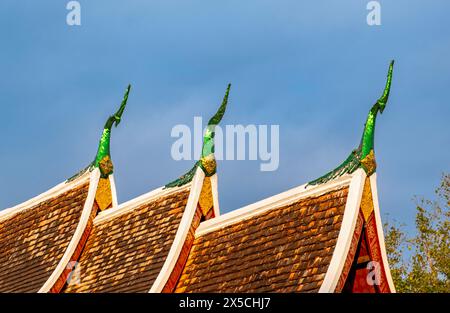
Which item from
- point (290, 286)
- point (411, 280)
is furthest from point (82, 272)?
point (411, 280)

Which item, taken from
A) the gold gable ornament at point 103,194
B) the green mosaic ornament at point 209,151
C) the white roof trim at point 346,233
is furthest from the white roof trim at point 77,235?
the white roof trim at point 346,233

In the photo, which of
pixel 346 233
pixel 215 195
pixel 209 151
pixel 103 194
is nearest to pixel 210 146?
pixel 209 151

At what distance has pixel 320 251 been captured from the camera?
1159cm

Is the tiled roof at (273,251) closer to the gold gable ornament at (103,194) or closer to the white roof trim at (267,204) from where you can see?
the white roof trim at (267,204)

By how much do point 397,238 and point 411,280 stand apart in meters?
2.23

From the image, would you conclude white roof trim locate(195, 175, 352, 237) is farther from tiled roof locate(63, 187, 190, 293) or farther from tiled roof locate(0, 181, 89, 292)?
tiled roof locate(0, 181, 89, 292)

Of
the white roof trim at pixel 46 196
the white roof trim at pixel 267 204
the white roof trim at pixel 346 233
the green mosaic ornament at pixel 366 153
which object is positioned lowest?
the white roof trim at pixel 346 233

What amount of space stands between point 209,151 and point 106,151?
3107mm

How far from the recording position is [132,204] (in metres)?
15.6

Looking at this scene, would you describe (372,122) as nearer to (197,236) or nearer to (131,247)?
(197,236)

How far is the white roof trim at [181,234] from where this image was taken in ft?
43.4

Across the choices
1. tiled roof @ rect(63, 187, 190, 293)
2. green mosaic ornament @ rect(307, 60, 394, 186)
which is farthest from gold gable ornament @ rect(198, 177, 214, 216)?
green mosaic ornament @ rect(307, 60, 394, 186)

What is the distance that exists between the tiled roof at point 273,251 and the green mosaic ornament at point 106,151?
10.6 ft
